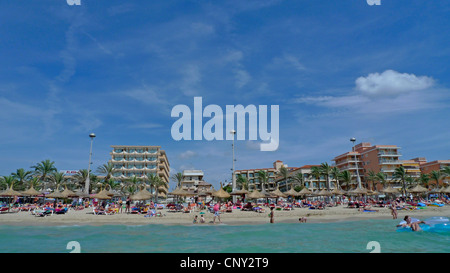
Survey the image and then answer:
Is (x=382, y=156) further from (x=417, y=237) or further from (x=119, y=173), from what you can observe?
(x=119, y=173)

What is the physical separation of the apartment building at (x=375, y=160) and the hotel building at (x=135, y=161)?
2223 inches

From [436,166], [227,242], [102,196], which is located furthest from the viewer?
[436,166]

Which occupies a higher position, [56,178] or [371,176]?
[371,176]

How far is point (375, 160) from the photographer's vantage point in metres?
73.9

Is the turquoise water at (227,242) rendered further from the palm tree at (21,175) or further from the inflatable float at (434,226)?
the palm tree at (21,175)

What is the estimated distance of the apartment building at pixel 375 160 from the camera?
2832 inches

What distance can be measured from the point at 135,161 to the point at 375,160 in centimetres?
6896

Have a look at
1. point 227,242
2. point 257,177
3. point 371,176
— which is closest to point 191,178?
point 257,177

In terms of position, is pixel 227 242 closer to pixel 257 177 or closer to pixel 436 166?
pixel 436 166

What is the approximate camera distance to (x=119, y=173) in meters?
77.9

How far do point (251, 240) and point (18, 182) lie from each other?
67214 mm

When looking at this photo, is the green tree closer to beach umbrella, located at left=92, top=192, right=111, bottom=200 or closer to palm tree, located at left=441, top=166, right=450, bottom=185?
beach umbrella, located at left=92, top=192, right=111, bottom=200

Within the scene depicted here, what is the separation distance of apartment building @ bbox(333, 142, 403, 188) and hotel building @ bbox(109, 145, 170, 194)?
5646cm

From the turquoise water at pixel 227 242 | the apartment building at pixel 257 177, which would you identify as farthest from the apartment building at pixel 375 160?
the turquoise water at pixel 227 242
